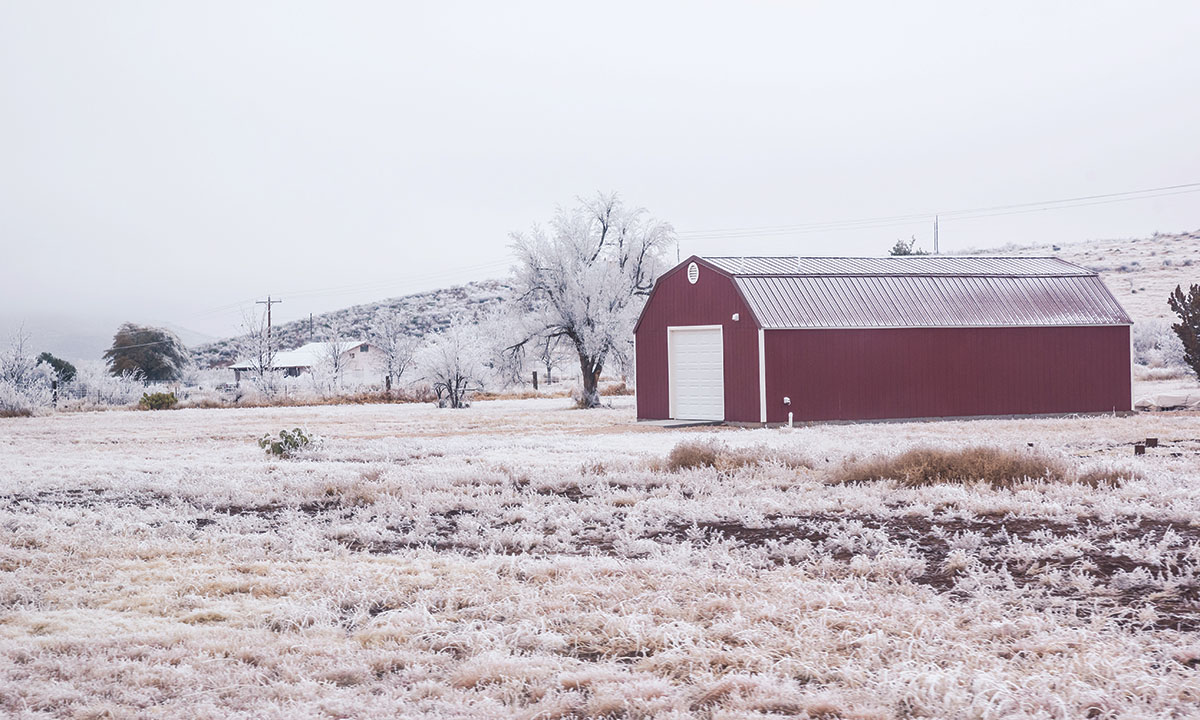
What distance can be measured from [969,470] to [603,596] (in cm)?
630

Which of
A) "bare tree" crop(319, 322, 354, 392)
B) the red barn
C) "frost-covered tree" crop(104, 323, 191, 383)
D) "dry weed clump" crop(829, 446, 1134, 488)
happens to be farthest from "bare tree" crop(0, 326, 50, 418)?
"dry weed clump" crop(829, 446, 1134, 488)

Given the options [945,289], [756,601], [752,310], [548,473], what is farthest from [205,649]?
[945,289]

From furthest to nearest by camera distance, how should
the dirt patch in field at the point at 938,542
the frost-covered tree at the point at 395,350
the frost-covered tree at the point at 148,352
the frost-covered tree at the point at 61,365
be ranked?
the frost-covered tree at the point at 148,352 < the frost-covered tree at the point at 395,350 < the frost-covered tree at the point at 61,365 < the dirt patch in field at the point at 938,542

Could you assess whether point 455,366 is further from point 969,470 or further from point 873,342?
point 969,470

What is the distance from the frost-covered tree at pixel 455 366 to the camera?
38.9 m

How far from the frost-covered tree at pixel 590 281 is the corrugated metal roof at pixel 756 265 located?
9.26 metres

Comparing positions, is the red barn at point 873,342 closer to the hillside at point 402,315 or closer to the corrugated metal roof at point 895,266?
the corrugated metal roof at point 895,266

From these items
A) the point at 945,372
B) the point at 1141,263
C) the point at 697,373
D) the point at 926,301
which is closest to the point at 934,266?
the point at 926,301

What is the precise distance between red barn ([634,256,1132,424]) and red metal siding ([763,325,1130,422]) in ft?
0.09

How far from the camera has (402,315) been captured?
4328 inches

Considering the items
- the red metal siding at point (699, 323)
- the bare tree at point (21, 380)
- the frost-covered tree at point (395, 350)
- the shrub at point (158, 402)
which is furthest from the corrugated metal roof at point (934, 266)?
the bare tree at point (21, 380)

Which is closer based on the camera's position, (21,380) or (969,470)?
(969,470)

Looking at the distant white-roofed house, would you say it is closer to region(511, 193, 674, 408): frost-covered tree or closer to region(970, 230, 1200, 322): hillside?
region(511, 193, 674, 408): frost-covered tree

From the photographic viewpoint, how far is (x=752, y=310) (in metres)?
23.8
